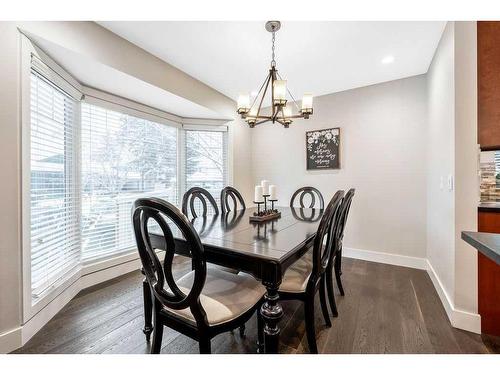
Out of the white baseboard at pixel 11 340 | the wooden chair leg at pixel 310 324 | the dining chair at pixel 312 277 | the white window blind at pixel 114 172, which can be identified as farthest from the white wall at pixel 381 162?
the white baseboard at pixel 11 340

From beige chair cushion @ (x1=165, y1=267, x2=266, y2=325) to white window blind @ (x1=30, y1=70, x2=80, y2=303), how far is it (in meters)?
1.31

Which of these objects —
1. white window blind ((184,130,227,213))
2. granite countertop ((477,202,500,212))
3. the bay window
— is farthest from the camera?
white window blind ((184,130,227,213))

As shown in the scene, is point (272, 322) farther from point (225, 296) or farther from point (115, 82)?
point (115, 82)

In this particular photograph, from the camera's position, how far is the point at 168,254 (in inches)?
40.9

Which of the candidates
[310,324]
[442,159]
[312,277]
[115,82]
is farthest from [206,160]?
[442,159]

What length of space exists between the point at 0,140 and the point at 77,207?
1.00 m

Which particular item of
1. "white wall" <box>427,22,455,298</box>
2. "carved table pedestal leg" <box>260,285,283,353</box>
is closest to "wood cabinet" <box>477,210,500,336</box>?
"white wall" <box>427,22,455,298</box>

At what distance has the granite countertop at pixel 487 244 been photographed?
0.72 meters

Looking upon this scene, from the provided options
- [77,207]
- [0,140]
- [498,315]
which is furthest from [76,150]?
[498,315]

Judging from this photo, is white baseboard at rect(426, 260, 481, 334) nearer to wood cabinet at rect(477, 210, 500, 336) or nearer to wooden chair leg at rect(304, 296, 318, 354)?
wood cabinet at rect(477, 210, 500, 336)

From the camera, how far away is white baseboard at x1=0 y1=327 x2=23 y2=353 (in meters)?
1.38

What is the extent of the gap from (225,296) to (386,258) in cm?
266
